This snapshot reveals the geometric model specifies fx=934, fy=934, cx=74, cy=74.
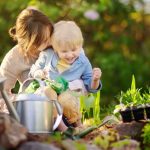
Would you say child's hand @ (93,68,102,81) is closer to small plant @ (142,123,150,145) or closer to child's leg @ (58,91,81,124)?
child's leg @ (58,91,81,124)

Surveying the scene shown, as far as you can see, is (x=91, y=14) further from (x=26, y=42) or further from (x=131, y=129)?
(x=131, y=129)

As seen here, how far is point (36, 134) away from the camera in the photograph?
19.3ft

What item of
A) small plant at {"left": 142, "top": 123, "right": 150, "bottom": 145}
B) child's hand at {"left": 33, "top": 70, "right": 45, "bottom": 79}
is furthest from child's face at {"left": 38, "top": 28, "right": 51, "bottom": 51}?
small plant at {"left": 142, "top": 123, "right": 150, "bottom": 145}

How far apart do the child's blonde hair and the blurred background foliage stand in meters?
4.53

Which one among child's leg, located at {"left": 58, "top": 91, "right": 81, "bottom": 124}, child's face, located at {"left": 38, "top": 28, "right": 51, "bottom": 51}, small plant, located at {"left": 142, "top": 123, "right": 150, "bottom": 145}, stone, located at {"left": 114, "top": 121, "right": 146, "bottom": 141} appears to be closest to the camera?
small plant, located at {"left": 142, "top": 123, "right": 150, "bottom": 145}

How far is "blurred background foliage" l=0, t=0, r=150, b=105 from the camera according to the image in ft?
37.7

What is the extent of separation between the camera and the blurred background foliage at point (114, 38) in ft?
37.7

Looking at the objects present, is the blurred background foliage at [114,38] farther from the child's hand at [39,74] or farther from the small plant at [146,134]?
the small plant at [146,134]

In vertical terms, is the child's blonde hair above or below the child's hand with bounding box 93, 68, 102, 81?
above

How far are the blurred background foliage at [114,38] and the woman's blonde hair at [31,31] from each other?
160 inches

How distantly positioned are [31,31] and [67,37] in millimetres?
545

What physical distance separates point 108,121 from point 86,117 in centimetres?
108

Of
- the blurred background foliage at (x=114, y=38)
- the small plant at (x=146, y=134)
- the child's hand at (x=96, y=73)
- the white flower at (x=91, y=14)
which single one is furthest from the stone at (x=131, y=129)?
the white flower at (x=91, y=14)

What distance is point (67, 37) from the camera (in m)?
6.48
